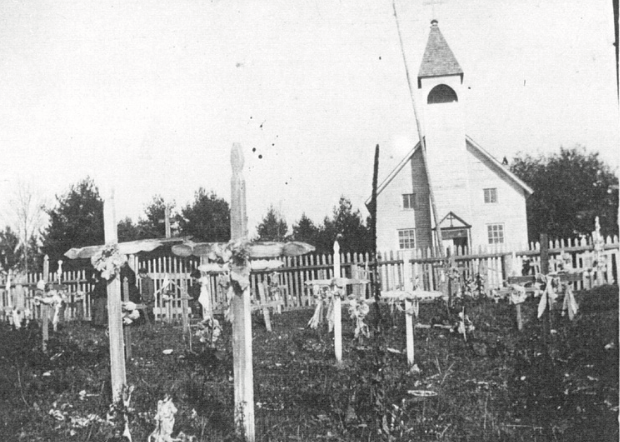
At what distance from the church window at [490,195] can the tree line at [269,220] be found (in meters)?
4.01

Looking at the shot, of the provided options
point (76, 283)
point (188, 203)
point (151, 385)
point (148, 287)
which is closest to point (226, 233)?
point (188, 203)

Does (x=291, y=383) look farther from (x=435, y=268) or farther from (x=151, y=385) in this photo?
(x=435, y=268)

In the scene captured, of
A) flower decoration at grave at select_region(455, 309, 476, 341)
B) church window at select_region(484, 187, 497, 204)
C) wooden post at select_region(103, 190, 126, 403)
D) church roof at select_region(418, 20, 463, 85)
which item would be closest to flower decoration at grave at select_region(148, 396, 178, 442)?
wooden post at select_region(103, 190, 126, 403)

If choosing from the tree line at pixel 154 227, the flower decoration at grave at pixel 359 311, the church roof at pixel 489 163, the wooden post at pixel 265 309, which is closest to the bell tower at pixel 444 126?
the church roof at pixel 489 163

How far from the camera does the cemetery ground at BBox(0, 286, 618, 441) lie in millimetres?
4488

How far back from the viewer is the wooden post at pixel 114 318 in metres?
5.47

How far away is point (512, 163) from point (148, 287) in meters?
51.3

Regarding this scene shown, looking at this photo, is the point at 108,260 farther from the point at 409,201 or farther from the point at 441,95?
the point at 409,201

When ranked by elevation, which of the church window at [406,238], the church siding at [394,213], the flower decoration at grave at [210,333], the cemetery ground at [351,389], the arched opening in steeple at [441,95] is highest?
the arched opening in steeple at [441,95]

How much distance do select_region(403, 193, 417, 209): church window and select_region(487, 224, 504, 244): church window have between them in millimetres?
3831

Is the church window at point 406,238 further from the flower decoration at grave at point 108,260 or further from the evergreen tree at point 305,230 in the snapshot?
the flower decoration at grave at point 108,260

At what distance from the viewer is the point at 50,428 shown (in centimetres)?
511

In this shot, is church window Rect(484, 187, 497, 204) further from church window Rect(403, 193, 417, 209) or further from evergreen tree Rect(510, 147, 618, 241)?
evergreen tree Rect(510, 147, 618, 241)

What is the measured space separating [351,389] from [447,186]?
21614 millimetres
